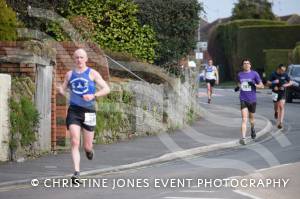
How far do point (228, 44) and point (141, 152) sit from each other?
159 ft

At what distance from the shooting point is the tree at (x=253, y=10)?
79375 millimetres

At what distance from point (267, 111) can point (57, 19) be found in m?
9.95

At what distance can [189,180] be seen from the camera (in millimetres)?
12016

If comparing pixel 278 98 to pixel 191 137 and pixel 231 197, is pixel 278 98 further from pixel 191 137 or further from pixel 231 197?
pixel 231 197

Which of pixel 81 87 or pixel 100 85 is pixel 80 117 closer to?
pixel 81 87

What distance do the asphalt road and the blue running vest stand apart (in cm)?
116

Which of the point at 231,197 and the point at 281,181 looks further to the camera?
the point at 281,181

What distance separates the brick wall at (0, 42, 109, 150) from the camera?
1578 cm

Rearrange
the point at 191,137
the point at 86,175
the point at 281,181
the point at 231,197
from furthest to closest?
the point at 191,137, the point at 86,175, the point at 281,181, the point at 231,197

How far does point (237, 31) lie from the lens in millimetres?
61500

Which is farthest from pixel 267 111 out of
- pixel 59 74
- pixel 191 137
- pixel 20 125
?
pixel 20 125

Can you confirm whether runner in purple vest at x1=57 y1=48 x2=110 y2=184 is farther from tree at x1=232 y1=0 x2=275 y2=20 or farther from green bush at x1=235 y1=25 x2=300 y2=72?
tree at x1=232 y1=0 x2=275 y2=20

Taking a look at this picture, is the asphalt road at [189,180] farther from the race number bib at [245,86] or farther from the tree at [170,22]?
the tree at [170,22]

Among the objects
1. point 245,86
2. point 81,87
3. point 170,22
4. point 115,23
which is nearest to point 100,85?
point 81,87
